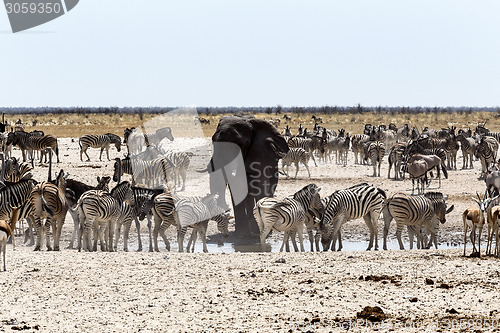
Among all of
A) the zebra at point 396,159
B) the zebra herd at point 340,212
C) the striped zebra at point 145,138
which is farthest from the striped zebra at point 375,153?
the zebra herd at point 340,212

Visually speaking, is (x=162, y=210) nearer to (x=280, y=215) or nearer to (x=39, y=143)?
(x=280, y=215)

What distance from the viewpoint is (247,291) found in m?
9.64

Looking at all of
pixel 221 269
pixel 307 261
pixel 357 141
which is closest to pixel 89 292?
pixel 221 269

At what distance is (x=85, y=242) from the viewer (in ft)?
45.0

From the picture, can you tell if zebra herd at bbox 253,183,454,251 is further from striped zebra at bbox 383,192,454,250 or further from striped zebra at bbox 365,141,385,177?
striped zebra at bbox 365,141,385,177

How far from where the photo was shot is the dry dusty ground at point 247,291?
8305mm

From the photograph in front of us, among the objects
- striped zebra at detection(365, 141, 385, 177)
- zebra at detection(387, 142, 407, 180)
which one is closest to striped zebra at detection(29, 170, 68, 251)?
zebra at detection(387, 142, 407, 180)

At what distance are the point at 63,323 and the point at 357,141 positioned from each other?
24.1m

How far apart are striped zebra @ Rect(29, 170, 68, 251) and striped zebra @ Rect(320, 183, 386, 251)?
471 centimetres

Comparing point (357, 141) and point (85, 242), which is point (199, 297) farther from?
point (357, 141)

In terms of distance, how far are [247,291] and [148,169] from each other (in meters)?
13.4

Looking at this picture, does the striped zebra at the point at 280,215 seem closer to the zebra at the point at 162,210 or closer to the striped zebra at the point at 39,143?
the zebra at the point at 162,210

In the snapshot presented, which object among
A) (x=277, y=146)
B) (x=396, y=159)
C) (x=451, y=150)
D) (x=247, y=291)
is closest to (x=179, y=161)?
(x=277, y=146)

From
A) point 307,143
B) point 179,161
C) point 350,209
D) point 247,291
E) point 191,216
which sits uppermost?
point 307,143
